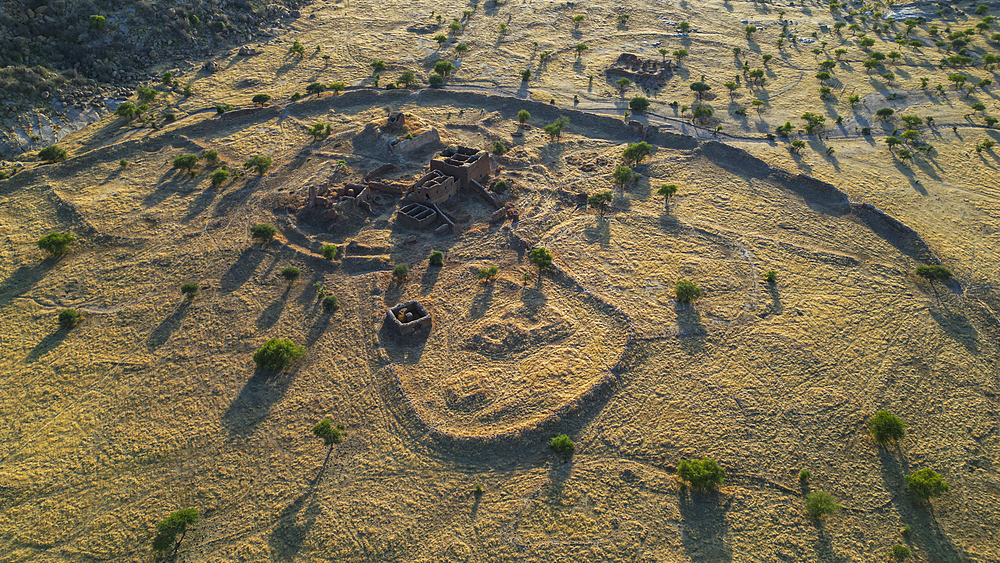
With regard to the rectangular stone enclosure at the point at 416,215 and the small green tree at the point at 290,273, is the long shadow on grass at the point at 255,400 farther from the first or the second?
the rectangular stone enclosure at the point at 416,215

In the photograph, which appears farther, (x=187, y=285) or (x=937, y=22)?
(x=937, y=22)

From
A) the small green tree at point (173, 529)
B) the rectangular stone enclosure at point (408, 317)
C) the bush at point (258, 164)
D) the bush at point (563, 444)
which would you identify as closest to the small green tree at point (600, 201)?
the rectangular stone enclosure at point (408, 317)

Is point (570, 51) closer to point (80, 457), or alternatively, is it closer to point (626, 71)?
point (626, 71)

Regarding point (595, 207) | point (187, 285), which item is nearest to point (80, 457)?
point (187, 285)

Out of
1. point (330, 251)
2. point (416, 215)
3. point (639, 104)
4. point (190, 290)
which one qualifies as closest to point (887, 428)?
point (416, 215)

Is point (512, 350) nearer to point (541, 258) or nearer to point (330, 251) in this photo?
point (541, 258)

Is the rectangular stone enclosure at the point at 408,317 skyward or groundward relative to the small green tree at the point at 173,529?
groundward
